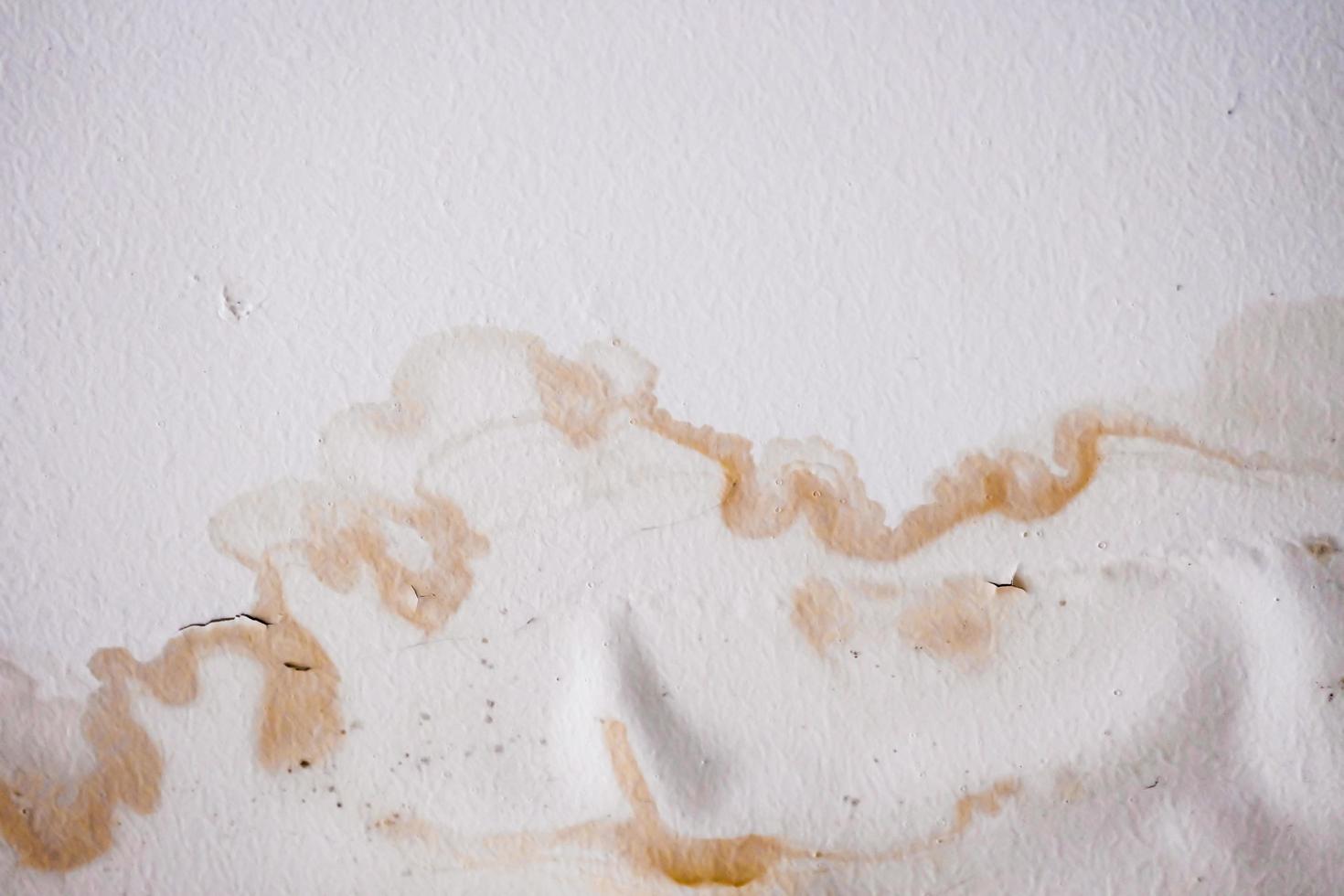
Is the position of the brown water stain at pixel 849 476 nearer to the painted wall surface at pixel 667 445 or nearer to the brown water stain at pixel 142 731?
the painted wall surface at pixel 667 445

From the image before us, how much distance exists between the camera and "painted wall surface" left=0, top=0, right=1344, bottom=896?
819mm

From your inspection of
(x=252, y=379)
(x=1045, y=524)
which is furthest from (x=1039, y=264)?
(x=252, y=379)

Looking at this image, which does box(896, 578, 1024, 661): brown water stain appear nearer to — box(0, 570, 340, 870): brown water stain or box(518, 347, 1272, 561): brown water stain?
box(518, 347, 1272, 561): brown water stain

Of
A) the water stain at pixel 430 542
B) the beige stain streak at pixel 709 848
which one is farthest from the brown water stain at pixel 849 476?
the beige stain streak at pixel 709 848

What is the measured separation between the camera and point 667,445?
2.75 feet

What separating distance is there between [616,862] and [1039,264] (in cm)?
65

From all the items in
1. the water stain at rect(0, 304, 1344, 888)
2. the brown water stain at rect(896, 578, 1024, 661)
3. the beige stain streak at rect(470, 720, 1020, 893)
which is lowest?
the beige stain streak at rect(470, 720, 1020, 893)

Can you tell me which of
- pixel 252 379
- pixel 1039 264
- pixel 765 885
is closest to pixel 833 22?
pixel 1039 264

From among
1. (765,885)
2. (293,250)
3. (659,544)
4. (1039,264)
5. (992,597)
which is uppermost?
(293,250)

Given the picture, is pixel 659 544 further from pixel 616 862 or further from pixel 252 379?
pixel 252 379

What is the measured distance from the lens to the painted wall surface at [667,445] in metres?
0.82

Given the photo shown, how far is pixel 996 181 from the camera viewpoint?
2.72ft

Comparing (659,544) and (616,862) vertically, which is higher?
(659,544)

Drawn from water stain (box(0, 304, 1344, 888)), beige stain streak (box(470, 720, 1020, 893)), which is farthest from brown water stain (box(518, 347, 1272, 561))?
beige stain streak (box(470, 720, 1020, 893))
